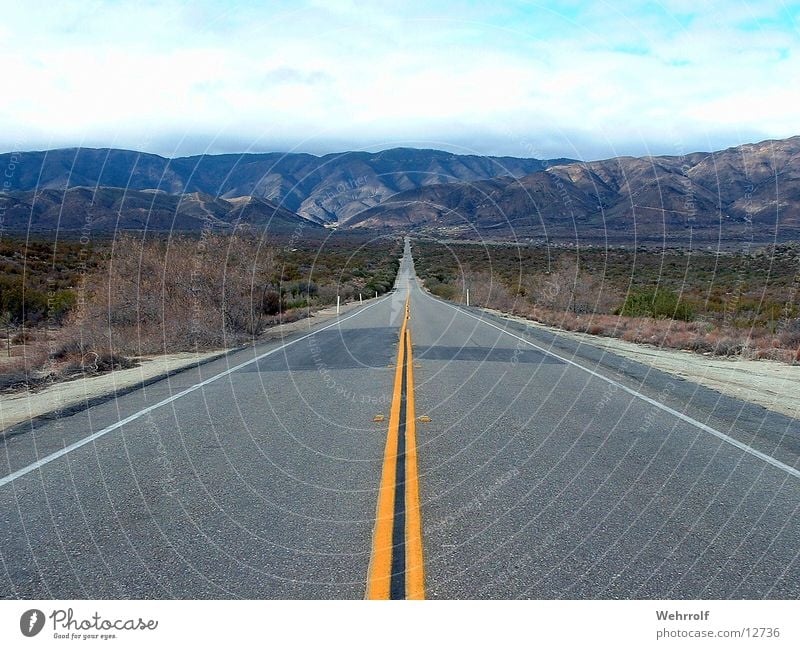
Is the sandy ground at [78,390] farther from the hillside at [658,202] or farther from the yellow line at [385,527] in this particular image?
the hillside at [658,202]

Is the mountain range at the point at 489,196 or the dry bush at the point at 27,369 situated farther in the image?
the mountain range at the point at 489,196

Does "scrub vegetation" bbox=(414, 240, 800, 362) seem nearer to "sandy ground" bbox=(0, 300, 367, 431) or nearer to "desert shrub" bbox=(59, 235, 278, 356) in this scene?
"desert shrub" bbox=(59, 235, 278, 356)

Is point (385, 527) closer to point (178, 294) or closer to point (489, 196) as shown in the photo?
point (178, 294)

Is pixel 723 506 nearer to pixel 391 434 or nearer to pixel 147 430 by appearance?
pixel 391 434

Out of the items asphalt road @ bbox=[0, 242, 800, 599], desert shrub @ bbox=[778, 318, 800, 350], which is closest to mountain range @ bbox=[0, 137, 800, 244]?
desert shrub @ bbox=[778, 318, 800, 350]

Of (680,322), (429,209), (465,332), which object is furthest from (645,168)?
(465,332)

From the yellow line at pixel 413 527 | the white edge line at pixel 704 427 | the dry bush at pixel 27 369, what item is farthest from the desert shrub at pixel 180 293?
the yellow line at pixel 413 527
